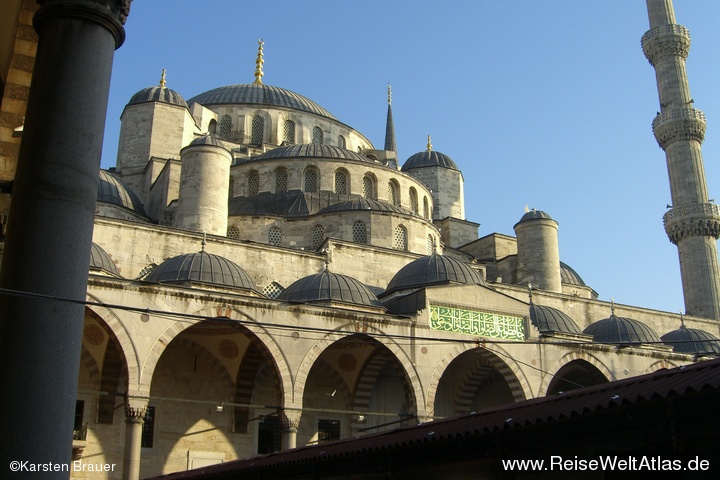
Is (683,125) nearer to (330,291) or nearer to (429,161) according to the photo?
(429,161)

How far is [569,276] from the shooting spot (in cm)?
2494

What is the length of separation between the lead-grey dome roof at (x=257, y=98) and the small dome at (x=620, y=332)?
44.9ft

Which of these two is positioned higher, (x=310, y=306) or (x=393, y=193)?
(x=393, y=193)

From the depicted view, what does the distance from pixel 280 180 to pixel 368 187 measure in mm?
2372

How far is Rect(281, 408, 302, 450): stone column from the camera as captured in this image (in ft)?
44.5

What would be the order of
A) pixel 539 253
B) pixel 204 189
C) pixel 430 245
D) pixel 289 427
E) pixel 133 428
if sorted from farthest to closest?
pixel 539 253 → pixel 430 245 → pixel 204 189 → pixel 289 427 → pixel 133 428

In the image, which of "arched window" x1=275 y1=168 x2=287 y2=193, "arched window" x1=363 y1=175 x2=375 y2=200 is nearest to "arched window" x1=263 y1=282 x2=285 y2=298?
"arched window" x1=275 y1=168 x2=287 y2=193

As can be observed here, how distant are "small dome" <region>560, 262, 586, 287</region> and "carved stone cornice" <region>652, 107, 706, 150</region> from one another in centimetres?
510

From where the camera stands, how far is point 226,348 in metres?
15.6

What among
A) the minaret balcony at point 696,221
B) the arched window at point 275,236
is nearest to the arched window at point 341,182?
the arched window at point 275,236

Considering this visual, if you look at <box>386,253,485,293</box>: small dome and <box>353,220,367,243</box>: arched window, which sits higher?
<box>353,220,367,243</box>: arched window

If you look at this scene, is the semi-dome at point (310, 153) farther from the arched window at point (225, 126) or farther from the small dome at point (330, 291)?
the small dome at point (330, 291)

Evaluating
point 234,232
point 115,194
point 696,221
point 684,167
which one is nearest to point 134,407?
point 234,232

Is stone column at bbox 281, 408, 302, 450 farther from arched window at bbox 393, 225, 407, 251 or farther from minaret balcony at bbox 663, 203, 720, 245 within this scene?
minaret balcony at bbox 663, 203, 720, 245
